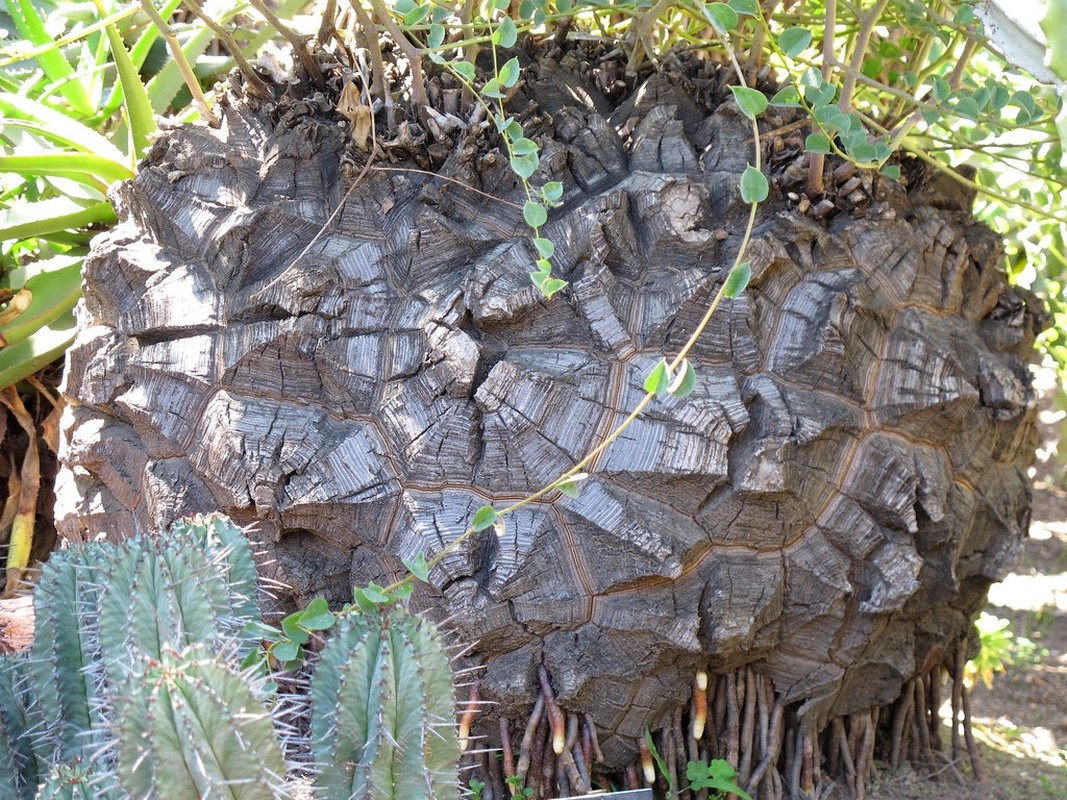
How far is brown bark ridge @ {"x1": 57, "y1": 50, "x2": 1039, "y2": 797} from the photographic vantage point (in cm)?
142

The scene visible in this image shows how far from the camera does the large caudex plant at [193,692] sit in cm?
89

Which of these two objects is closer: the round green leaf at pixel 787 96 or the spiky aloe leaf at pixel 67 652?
the spiky aloe leaf at pixel 67 652

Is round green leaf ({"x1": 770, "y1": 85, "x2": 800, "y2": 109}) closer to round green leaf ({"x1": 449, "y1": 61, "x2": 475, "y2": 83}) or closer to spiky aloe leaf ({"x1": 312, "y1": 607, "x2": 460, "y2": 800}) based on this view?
round green leaf ({"x1": 449, "y1": 61, "x2": 475, "y2": 83})

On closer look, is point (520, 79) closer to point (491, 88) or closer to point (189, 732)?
point (491, 88)

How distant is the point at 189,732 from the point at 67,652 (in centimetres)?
44

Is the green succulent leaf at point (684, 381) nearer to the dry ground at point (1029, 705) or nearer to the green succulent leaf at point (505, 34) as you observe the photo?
the green succulent leaf at point (505, 34)

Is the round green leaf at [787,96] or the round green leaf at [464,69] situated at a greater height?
the round green leaf at [464,69]

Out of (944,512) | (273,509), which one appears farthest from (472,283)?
(944,512)

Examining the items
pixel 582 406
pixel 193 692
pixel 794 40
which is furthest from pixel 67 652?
pixel 794 40

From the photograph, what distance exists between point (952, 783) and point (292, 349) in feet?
4.35

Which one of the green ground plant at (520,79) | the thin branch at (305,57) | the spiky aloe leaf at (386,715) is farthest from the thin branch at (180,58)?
the spiky aloe leaf at (386,715)

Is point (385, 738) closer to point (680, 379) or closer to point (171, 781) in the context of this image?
point (171, 781)

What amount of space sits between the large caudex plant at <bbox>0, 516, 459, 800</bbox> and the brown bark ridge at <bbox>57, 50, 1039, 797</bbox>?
250 mm

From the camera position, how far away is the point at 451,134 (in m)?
1.59
